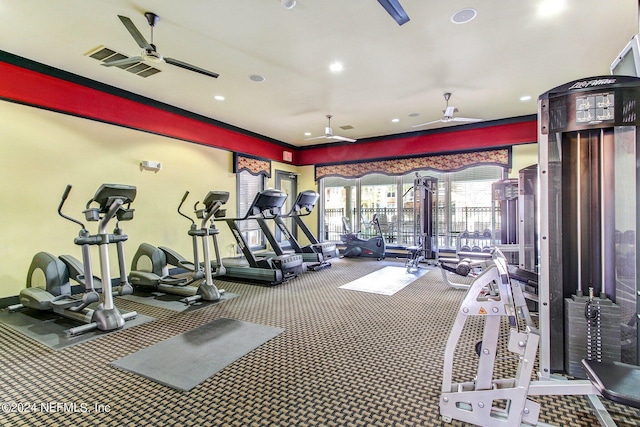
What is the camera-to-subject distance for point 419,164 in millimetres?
7434

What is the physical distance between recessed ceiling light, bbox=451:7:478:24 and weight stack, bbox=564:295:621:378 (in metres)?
2.62

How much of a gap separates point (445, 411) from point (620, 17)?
3948mm

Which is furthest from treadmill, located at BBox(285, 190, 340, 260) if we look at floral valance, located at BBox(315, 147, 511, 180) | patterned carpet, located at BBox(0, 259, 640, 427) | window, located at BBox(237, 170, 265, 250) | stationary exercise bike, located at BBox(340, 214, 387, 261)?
patterned carpet, located at BBox(0, 259, 640, 427)

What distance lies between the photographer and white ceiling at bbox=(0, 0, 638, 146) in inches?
112

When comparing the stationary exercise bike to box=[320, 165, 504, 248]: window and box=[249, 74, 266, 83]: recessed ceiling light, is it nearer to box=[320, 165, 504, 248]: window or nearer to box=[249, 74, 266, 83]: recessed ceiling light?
box=[320, 165, 504, 248]: window

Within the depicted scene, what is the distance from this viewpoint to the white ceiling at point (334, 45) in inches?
112

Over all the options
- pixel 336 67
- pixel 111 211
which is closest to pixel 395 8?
pixel 336 67

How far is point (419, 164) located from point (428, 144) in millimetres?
516

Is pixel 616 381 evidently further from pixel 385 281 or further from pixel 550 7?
pixel 385 281

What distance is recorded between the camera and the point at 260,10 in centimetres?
283

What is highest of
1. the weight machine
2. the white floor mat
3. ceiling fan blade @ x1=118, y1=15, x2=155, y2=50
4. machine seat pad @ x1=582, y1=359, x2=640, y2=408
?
ceiling fan blade @ x1=118, y1=15, x2=155, y2=50

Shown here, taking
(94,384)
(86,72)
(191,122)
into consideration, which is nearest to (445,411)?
(94,384)

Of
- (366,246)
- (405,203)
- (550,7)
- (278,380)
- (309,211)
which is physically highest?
(550,7)

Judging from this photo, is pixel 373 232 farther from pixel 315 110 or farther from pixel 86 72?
pixel 86 72
